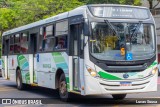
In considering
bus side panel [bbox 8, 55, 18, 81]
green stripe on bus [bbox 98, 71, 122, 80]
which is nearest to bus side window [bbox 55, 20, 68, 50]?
green stripe on bus [bbox 98, 71, 122, 80]

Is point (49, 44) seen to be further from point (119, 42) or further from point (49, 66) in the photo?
point (119, 42)

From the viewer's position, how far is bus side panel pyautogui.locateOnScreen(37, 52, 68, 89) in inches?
551

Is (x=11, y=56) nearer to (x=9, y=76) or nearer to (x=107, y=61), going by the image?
(x=9, y=76)

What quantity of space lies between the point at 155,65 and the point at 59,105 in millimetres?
3382

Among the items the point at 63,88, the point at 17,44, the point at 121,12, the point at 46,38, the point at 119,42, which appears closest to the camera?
the point at 119,42

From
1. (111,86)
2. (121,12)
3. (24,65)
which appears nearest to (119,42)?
(121,12)

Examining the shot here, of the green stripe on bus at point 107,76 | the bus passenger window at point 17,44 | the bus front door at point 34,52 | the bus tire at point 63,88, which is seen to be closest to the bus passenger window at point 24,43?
the bus passenger window at point 17,44

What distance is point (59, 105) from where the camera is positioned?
1308cm

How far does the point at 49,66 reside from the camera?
15.5 m

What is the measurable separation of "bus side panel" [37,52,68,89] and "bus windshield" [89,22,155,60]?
1810 mm

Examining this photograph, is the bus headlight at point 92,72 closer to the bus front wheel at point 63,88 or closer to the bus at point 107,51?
the bus at point 107,51

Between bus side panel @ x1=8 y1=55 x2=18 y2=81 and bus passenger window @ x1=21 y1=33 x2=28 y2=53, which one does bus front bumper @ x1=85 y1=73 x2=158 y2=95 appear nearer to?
bus passenger window @ x1=21 y1=33 x2=28 y2=53

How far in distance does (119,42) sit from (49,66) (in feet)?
13.1

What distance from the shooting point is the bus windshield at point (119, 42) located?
40.2ft
